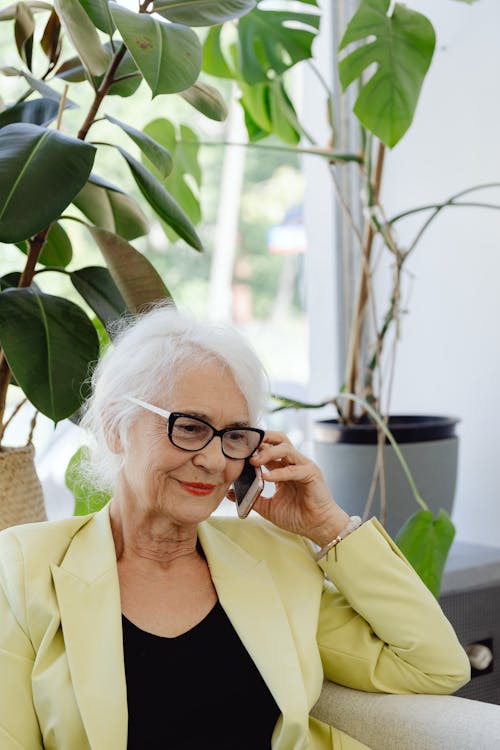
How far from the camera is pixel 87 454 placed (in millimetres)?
1664

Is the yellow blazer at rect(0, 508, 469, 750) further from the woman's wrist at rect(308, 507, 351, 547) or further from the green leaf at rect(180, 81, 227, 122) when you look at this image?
the green leaf at rect(180, 81, 227, 122)

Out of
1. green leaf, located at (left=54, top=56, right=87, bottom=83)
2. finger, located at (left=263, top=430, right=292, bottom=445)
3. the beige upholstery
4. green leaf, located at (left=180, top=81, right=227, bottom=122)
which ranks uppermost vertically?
green leaf, located at (left=54, top=56, right=87, bottom=83)

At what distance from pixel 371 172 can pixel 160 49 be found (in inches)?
49.3

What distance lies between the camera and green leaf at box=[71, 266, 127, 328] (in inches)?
68.5

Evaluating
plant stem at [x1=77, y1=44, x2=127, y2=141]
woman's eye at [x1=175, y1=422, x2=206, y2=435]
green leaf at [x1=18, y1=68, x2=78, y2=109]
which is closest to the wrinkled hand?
woman's eye at [x1=175, y1=422, x2=206, y2=435]

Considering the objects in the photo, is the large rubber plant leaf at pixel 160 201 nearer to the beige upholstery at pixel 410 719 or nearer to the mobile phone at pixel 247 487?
the mobile phone at pixel 247 487

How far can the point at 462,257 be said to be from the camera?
286cm

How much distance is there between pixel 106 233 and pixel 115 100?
200 inches

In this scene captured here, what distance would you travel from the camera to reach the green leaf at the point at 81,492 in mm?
1717

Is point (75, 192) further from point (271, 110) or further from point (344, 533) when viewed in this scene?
point (271, 110)

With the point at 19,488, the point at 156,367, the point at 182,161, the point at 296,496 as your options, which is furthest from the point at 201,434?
the point at 182,161

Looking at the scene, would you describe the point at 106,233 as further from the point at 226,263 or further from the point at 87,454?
the point at 226,263

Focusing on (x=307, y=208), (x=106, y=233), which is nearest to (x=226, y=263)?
(x=307, y=208)

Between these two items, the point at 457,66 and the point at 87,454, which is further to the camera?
the point at 457,66
